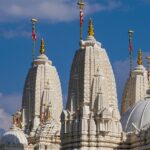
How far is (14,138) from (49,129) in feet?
13.0

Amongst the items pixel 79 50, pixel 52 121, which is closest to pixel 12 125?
pixel 52 121

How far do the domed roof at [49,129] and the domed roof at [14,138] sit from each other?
1.96 metres

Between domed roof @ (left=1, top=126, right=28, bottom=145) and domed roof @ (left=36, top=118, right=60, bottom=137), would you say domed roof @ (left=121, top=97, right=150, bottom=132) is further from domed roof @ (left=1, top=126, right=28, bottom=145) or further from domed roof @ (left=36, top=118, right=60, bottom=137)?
domed roof @ (left=1, top=126, right=28, bottom=145)

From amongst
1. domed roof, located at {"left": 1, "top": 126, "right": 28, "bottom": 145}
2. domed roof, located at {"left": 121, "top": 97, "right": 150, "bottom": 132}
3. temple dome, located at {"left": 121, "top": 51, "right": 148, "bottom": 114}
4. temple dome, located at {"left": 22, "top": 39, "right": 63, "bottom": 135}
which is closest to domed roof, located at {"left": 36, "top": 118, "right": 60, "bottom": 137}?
A: domed roof, located at {"left": 1, "top": 126, "right": 28, "bottom": 145}

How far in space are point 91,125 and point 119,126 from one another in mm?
2939

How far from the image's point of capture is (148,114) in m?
67.3

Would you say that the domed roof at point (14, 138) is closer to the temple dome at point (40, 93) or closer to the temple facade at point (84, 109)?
the temple facade at point (84, 109)

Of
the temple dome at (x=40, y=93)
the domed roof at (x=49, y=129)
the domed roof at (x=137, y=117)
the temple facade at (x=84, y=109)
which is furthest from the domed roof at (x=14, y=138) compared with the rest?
the domed roof at (x=137, y=117)

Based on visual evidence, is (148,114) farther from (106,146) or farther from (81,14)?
(81,14)

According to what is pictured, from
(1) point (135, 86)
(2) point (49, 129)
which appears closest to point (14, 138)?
(2) point (49, 129)

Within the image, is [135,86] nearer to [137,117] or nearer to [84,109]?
[137,117]

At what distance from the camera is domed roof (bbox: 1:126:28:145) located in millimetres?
77750

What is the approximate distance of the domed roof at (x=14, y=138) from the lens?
77.8m

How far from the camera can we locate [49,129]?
78.7 metres
